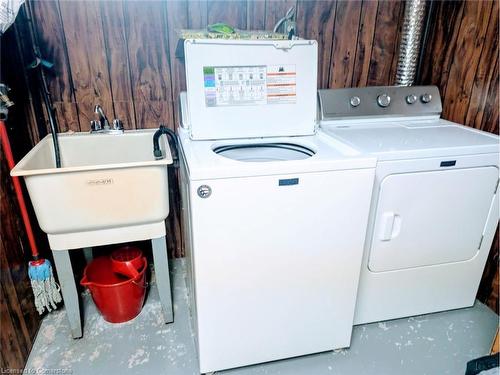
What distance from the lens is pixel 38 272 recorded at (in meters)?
1.65

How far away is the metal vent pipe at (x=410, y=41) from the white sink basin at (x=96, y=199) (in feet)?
4.88

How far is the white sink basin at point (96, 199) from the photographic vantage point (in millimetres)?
1354

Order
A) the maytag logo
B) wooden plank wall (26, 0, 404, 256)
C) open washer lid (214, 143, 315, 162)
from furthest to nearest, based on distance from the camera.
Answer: wooden plank wall (26, 0, 404, 256) → open washer lid (214, 143, 315, 162) → the maytag logo

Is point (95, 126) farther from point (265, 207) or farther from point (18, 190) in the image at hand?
point (265, 207)

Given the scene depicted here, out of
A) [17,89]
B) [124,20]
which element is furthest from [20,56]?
[124,20]

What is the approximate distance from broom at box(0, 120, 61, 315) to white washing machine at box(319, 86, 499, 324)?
147 centimetres

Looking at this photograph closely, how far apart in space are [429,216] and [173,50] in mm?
1587

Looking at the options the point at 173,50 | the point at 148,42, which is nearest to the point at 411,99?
the point at 173,50

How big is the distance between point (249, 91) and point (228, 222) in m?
0.71

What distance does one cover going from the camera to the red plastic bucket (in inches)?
67.2

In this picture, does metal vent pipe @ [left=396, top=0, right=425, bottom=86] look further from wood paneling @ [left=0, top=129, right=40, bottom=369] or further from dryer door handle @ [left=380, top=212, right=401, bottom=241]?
wood paneling @ [left=0, top=129, right=40, bottom=369]

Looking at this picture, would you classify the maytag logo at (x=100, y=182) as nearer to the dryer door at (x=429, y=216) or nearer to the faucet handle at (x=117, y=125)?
the faucet handle at (x=117, y=125)

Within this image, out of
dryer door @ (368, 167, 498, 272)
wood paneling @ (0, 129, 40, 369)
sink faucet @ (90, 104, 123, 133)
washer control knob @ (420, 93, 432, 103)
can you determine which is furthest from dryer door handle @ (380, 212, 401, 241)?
wood paneling @ (0, 129, 40, 369)

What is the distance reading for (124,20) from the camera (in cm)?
179
